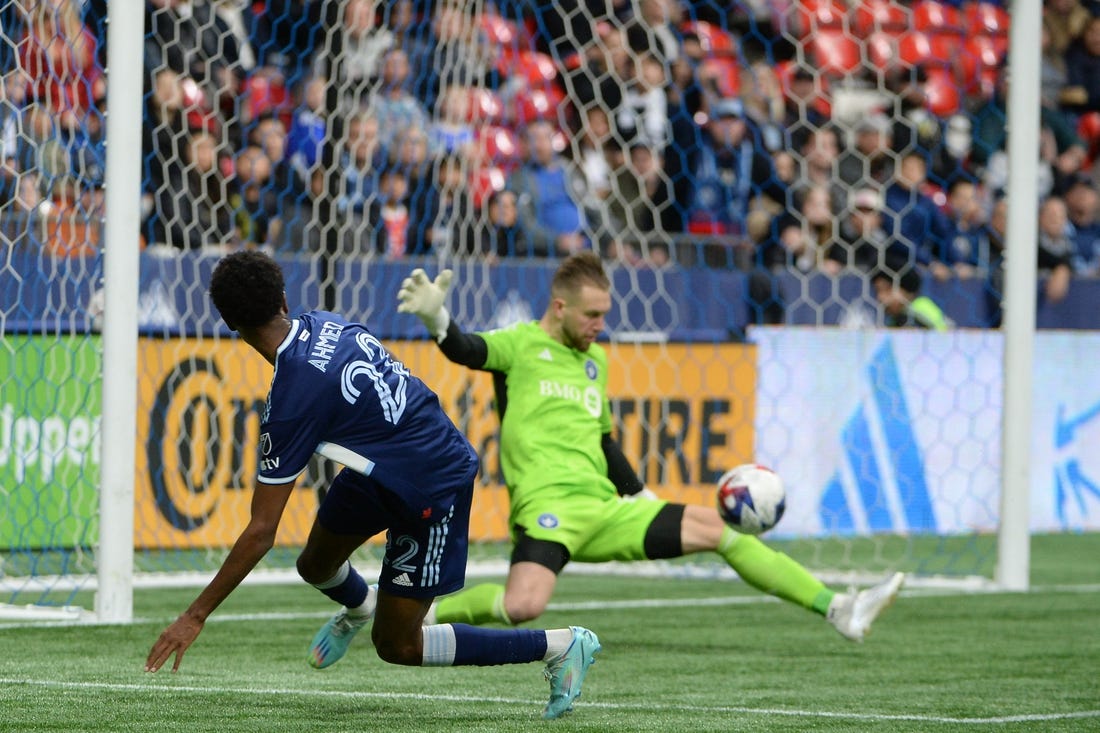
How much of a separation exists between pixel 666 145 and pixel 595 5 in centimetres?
155

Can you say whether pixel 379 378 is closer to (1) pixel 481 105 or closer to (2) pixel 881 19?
(1) pixel 481 105

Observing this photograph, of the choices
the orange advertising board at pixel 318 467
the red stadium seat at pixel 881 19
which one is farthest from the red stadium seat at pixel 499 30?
the red stadium seat at pixel 881 19

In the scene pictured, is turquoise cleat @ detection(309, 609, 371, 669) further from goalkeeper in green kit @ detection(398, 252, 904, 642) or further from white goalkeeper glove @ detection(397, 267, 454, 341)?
white goalkeeper glove @ detection(397, 267, 454, 341)

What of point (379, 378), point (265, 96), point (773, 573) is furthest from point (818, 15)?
point (379, 378)

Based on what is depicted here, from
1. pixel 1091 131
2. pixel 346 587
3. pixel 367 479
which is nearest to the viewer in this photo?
pixel 367 479

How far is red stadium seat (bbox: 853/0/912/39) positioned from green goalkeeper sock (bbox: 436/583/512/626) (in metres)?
9.32

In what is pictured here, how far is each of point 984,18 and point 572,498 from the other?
1087 centimetres

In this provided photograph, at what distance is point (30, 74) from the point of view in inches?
336

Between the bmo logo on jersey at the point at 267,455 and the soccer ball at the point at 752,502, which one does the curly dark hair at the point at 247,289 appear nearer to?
the bmo logo on jersey at the point at 267,455

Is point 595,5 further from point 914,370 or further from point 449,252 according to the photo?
point 914,370

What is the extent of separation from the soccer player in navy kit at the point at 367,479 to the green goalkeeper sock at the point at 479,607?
4.55 feet

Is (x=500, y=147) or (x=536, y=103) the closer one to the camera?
(x=500, y=147)

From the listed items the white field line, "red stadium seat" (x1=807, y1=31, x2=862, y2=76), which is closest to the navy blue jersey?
the white field line

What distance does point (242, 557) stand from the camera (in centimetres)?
494
